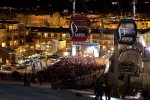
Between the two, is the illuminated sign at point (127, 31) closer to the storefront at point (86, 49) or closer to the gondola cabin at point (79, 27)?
the gondola cabin at point (79, 27)

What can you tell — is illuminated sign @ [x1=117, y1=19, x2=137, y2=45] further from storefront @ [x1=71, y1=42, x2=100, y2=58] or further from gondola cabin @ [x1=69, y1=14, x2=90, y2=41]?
storefront @ [x1=71, y1=42, x2=100, y2=58]

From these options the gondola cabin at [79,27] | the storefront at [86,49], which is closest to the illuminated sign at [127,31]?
the gondola cabin at [79,27]


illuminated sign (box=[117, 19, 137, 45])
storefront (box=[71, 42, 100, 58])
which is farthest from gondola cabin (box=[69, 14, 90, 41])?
storefront (box=[71, 42, 100, 58])

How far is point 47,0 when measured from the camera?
9231 centimetres

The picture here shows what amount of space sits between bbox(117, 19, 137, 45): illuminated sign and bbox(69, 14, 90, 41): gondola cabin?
166 cm

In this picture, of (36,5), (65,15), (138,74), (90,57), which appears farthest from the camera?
(36,5)

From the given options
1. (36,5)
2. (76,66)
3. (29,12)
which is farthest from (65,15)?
(76,66)

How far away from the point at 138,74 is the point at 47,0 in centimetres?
7072

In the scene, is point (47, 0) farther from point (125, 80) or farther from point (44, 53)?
point (125, 80)

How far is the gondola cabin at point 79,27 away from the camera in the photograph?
16078mm

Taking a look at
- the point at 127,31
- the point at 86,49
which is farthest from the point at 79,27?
the point at 86,49

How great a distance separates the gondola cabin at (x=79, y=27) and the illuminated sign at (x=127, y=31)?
1.66 m

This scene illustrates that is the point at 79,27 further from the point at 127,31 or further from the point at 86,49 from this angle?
the point at 86,49

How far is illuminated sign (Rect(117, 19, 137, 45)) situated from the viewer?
15711 millimetres
